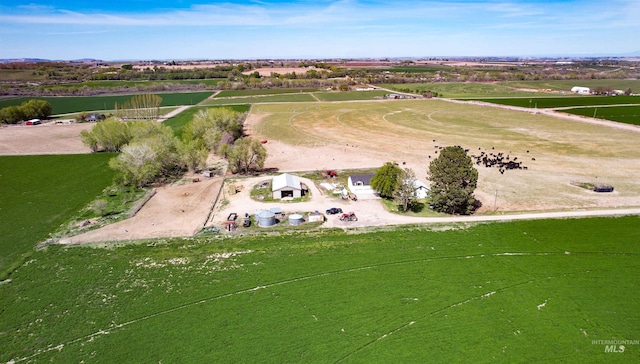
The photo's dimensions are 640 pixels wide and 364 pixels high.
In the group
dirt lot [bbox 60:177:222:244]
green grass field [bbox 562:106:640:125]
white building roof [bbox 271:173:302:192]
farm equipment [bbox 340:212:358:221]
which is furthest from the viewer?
green grass field [bbox 562:106:640:125]

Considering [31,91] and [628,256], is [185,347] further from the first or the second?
[31,91]

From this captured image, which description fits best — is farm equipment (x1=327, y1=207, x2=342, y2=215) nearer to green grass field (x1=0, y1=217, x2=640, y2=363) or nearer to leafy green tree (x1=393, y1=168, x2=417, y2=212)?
green grass field (x1=0, y1=217, x2=640, y2=363)

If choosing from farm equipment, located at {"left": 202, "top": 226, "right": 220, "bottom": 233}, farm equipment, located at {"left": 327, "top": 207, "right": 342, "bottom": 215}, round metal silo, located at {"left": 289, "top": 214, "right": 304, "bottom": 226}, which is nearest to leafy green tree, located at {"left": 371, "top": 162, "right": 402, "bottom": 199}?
farm equipment, located at {"left": 327, "top": 207, "right": 342, "bottom": 215}

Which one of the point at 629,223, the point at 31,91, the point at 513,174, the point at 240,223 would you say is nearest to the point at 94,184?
the point at 240,223

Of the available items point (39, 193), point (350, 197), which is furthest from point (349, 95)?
point (39, 193)

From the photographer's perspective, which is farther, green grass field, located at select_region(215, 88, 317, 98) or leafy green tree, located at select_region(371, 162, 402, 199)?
green grass field, located at select_region(215, 88, 317, 98)

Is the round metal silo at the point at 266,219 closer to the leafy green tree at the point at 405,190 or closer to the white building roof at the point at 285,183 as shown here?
the white building roof at the point at 285,183
